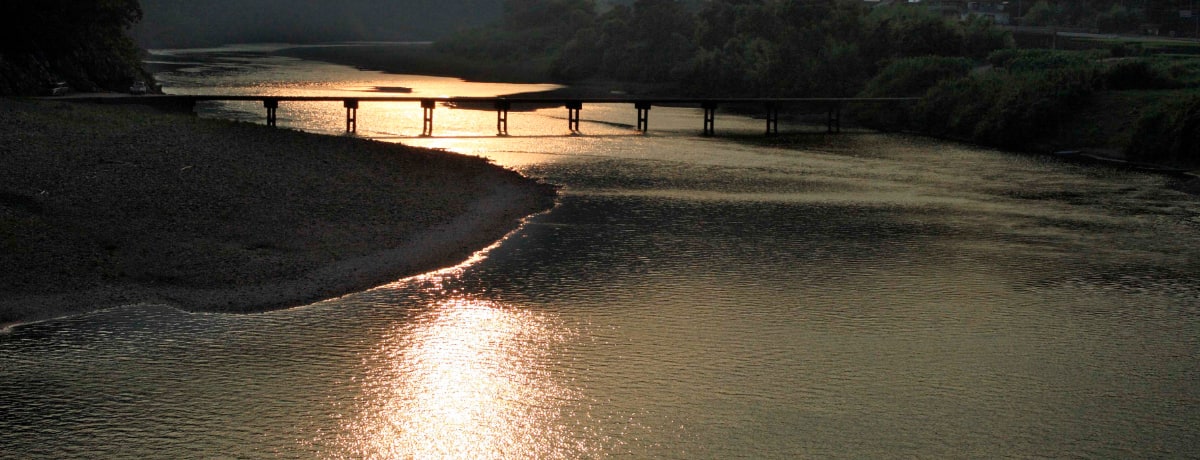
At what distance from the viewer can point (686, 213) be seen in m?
37.3

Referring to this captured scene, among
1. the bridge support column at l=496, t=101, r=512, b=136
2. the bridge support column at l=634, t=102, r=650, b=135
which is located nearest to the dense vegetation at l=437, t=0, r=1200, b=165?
the bridge support column at l=634, t=102, r=650, b=135

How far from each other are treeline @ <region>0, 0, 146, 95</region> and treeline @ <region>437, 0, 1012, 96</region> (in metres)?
51.4

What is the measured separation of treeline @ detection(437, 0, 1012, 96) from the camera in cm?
9138

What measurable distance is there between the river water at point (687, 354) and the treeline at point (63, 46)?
3316cm

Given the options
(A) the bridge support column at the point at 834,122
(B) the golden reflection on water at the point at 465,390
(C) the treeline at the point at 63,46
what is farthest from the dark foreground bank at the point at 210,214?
(A) the bridge support column at the point at 834,122

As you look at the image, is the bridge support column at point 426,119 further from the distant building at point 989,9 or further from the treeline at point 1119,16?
the distant building at point 989,9

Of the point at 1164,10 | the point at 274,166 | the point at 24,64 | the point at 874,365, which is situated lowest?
the point at 874,365

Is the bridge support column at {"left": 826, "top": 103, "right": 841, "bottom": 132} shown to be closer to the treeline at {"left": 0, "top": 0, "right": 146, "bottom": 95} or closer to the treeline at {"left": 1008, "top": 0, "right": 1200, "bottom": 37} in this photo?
the treeline at {"left": 0, "top": 0, "right": 146, "bottom": 95}

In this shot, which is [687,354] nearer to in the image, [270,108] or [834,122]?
[270,108]

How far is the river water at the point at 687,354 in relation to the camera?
55.5 ft

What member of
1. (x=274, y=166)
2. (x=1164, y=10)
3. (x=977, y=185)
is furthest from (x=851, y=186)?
(x=1164, y=10)

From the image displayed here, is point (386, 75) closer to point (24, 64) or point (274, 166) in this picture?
point (24, 64)

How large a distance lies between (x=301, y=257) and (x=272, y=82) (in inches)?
2890

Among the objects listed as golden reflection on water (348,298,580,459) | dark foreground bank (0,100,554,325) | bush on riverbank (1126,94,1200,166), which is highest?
bush on riverbank (1126,94,1200,166)
